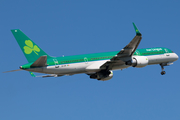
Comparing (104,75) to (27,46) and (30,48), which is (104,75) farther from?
(27,46)

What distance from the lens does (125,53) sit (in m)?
42.2

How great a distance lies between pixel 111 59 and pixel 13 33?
1266 centimetres

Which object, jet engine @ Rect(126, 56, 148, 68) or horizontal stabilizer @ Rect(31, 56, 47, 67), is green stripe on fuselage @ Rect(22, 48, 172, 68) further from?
jet engine @ Rect(126, 56, 148, 68)

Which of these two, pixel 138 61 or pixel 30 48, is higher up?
pixel 30 48

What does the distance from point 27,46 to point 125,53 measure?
1233 cm

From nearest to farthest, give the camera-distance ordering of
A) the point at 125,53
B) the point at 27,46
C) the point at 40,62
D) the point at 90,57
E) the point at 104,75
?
the point at 40,62
the point at 27,46
the point at 125,53
the point at 90,57
the point at 104,75

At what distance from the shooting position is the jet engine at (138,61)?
43594 millimetres

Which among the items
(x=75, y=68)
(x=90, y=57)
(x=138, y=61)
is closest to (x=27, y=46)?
(x=75, y=68)

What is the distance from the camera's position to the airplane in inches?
1592

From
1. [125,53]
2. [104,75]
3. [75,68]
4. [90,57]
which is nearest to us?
[125,53]

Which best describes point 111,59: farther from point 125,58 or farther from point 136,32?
point 136,32

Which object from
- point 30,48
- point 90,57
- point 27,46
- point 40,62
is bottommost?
point 40,62

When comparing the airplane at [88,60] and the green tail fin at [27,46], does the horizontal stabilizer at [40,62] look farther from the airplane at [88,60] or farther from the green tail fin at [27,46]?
the green tail fin at [27,46]

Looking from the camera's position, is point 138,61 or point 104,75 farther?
point 104,75
